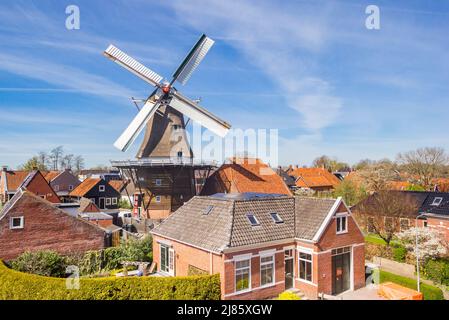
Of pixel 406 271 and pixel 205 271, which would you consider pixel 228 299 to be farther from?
pixel 406 271

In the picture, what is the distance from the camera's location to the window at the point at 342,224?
54.3ft

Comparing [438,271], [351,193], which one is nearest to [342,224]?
[438,271]

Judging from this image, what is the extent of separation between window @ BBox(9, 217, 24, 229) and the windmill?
10835 millimetres

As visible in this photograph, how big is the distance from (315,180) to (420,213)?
29.6 meters

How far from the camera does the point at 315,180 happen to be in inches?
2266

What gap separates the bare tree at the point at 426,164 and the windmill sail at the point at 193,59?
39221mm

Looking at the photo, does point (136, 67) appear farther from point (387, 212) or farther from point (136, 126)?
point (387, 212)

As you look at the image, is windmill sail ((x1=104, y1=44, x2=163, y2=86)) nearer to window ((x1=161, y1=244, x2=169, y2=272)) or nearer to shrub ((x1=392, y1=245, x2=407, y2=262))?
window ((x1=161, y1=244, x2=169, y2=272))

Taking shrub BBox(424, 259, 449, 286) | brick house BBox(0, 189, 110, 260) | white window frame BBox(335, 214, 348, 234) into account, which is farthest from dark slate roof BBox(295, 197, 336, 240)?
brick house BBox(0, 189, 110, 260)

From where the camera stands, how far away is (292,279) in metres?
16.5
